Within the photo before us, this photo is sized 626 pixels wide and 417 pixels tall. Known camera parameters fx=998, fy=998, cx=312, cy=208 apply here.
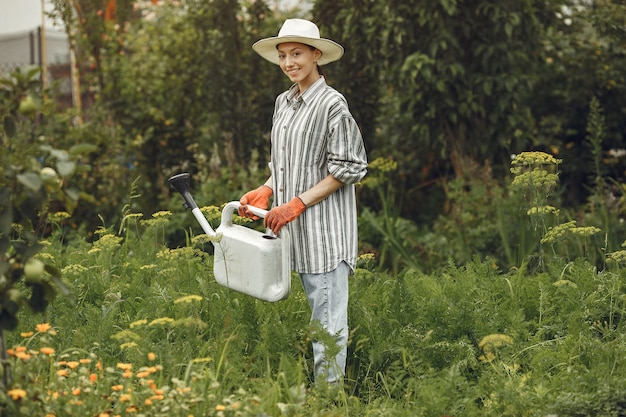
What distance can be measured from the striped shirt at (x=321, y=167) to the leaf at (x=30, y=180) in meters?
1.27

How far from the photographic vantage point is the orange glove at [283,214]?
3723 mm

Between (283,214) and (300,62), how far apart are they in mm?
635

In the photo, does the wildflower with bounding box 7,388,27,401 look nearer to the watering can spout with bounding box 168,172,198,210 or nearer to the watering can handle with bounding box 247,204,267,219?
the watering can handle with bounding box 247,204,267,219

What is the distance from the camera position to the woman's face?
3.94 meters

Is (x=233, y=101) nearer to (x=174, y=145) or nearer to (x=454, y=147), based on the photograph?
(x=174, y=145)

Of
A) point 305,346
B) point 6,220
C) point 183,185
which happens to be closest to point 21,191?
point 6,220

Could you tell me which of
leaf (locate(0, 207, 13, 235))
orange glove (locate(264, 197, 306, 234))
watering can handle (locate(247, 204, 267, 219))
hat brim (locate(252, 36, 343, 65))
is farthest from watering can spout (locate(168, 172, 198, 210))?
leaf (locate(0, 207, 13, 235))

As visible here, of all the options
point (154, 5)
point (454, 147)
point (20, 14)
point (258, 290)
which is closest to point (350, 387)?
point (258, 290)

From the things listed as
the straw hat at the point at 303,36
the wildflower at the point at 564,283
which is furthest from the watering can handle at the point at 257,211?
the wildflower at the point at 564,283

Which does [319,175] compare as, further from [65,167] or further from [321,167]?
[65,167]

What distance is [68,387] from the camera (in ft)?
11.3

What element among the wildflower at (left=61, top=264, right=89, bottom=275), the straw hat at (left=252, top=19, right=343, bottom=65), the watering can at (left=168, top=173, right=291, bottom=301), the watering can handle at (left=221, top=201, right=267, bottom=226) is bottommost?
the wildflower at (left=61, top=264, right=89, bottom=275)

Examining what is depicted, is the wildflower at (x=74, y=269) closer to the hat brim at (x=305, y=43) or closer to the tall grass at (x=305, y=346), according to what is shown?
the tall grass at (x=305, y=346)

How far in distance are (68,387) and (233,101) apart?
4.85 meters
